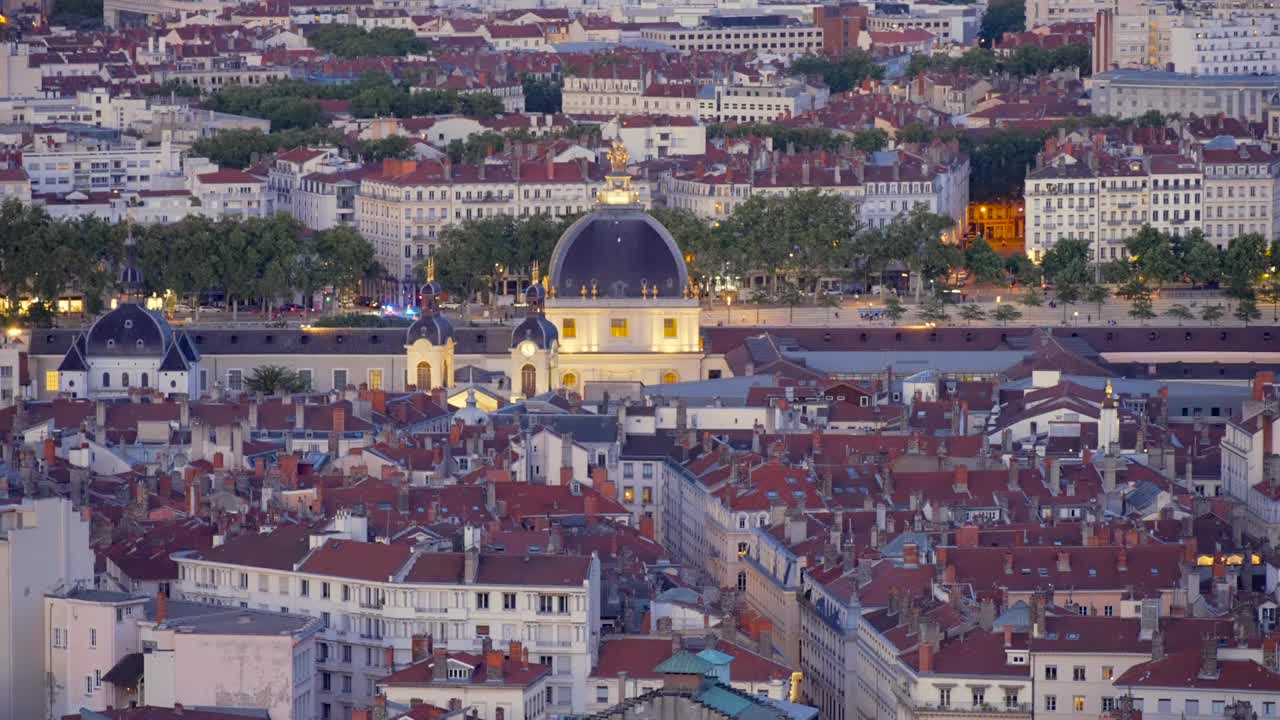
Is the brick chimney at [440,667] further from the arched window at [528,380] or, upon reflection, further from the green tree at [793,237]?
the green tree at [793,237]

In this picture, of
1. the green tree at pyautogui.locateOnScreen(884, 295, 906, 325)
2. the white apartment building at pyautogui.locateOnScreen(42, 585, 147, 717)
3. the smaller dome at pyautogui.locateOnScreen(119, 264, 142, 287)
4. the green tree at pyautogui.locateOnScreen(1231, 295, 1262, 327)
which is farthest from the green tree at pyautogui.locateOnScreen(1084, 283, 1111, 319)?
the white apartment building at pyautogui.locateOnScreen(42, 585, 147, 717)

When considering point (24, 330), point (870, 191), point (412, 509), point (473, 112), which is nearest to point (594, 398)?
point (24, 330)

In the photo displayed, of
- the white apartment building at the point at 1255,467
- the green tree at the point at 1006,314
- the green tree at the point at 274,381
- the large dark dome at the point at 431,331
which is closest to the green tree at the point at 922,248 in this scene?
the green tree at the point at 1006,314

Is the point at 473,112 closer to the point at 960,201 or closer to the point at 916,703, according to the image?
the point at 960,201

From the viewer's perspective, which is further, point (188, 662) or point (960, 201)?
point (960, 201)

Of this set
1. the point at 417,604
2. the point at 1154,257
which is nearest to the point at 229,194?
the point at 1154,257

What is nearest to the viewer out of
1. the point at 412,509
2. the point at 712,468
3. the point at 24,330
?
the point at 412,509
